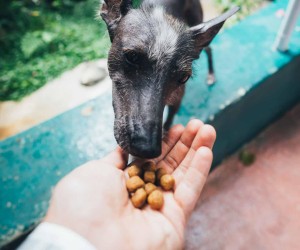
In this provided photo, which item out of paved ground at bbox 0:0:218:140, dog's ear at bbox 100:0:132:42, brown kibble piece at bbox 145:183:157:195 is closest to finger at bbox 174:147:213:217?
brown kibble piece at bbox 145:183:157:195

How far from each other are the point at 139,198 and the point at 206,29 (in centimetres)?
101

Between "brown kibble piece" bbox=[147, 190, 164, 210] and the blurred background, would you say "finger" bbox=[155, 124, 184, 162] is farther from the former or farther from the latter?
the blurred background

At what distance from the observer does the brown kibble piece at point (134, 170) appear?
1789mm

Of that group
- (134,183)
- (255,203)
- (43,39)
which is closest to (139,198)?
(134,183)

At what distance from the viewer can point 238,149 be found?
3.17m

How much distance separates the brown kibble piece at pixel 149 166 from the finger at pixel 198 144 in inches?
4.9

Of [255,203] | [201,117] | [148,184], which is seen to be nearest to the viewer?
[148,184]

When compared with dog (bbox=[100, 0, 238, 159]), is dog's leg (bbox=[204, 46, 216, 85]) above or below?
below

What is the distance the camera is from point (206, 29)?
1960mm

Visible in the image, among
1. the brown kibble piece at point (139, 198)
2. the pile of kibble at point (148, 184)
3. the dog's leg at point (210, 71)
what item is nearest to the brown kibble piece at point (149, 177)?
the pile of kibble at point (148, 184)

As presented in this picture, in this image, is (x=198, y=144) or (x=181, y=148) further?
(x=181, y=148)

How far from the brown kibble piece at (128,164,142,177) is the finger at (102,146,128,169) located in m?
0.06

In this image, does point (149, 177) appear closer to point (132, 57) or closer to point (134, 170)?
point (134, 170)

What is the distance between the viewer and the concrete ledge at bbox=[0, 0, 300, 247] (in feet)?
6.98
